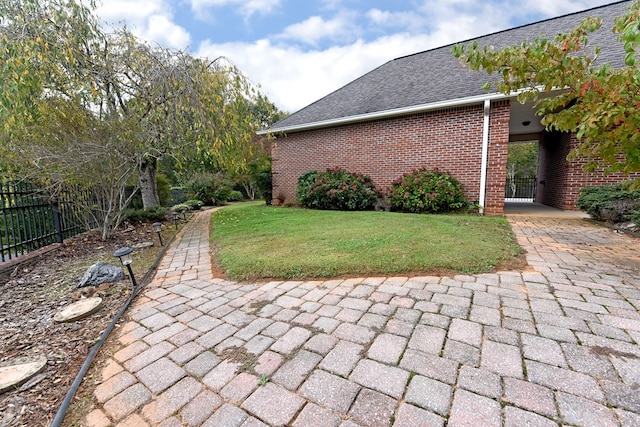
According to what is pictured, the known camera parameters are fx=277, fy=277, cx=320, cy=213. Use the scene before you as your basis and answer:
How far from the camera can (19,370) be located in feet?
5.67

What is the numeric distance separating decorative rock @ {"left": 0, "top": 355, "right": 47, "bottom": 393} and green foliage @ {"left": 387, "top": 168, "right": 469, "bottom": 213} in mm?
6968

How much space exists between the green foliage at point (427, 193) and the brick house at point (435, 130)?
384mm

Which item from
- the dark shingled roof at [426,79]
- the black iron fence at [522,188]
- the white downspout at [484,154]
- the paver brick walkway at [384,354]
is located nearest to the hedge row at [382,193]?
the white downspout at [484,154]

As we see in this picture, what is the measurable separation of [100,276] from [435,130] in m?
7.63

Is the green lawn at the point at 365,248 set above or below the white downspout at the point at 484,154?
below

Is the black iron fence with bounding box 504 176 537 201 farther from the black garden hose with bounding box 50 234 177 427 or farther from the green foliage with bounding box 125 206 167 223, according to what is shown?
the black garden hose with bounding box 50 234 177 427

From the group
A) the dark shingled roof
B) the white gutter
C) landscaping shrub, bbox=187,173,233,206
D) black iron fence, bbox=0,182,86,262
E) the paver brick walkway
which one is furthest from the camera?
landscaping shrub, bbox=187,173,233,206

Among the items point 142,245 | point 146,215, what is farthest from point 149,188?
point 142,245

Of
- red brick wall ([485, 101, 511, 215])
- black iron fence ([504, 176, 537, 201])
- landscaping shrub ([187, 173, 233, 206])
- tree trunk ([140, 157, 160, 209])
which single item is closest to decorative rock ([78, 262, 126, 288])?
tree trunk ([140, 157, 160, 209])

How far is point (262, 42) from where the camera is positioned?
912 cm

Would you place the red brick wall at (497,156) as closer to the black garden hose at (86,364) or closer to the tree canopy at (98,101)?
the tree canopy at (98,101)

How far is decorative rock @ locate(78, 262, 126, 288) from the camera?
319 centimetres

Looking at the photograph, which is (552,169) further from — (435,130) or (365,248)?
(365,248)

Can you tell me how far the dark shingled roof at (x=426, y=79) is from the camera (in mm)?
7086
